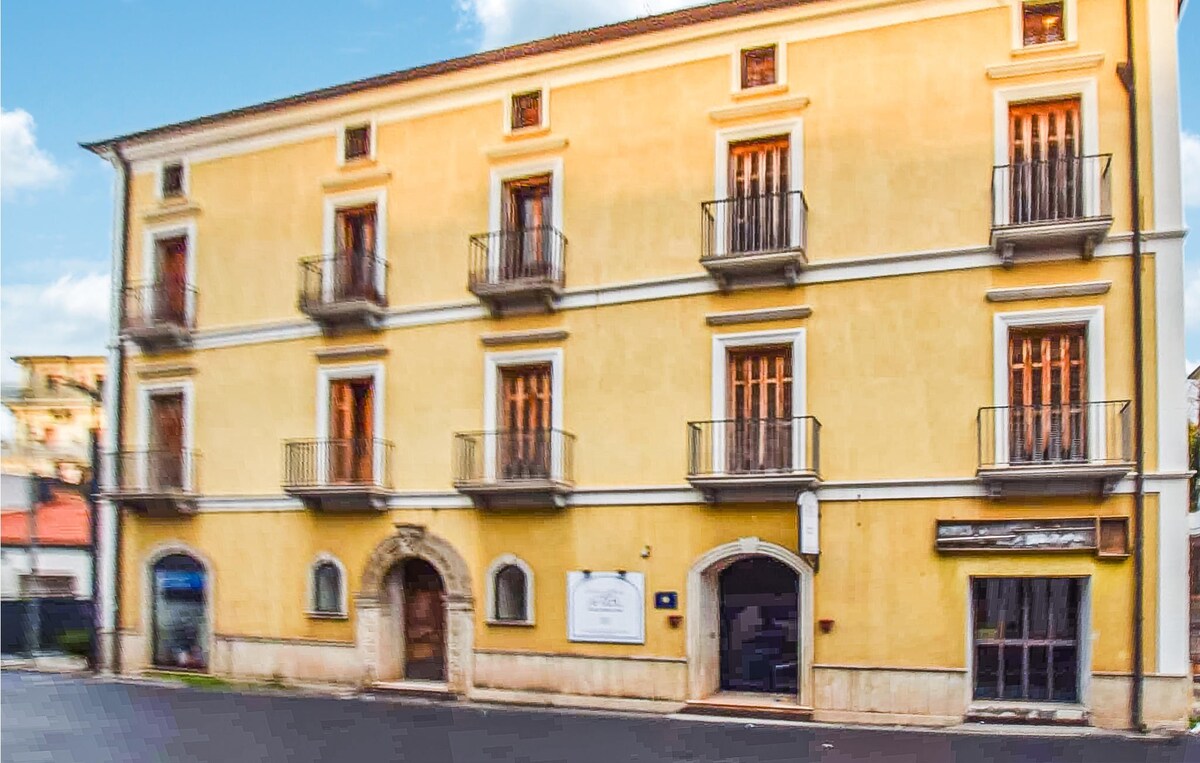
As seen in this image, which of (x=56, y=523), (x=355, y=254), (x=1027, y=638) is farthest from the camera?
(x=56, y=523)

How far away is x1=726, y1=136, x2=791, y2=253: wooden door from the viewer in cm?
1731

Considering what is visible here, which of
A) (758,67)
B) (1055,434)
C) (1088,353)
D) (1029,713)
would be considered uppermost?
(758,67)

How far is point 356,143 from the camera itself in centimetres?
2147

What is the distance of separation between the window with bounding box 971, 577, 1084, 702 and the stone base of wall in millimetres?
4544

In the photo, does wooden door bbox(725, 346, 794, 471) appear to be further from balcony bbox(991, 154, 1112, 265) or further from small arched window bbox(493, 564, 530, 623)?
small arched window bbox(493, 564, 530, 623)

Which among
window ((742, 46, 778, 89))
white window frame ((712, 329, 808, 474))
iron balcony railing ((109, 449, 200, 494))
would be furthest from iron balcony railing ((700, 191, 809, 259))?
iron balcony railing ((109, 449, 200, 494))

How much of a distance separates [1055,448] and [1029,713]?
3.68 metres

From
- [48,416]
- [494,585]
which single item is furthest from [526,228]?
[48,416]

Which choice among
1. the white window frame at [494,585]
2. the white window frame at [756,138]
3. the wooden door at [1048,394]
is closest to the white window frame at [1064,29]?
the white window frame at [756,138]

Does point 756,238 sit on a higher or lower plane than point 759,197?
Answer: lower

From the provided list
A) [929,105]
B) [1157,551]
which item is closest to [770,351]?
[929,105]

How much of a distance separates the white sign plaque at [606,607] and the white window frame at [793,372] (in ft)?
8.23

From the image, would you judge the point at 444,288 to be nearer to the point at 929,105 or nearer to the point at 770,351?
the point at 770,351

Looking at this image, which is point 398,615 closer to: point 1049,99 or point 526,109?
point 526,109
